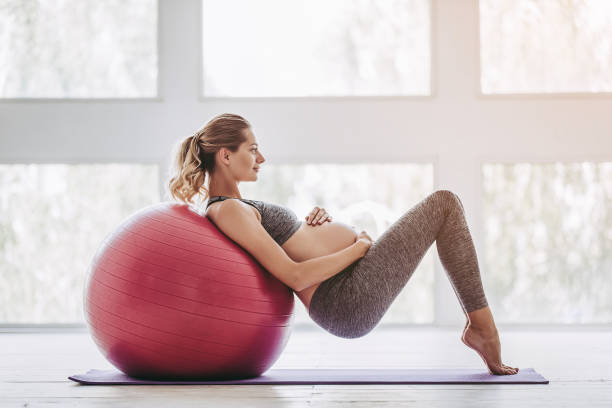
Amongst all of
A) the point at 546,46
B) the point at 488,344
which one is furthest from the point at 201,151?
the point at 546,46

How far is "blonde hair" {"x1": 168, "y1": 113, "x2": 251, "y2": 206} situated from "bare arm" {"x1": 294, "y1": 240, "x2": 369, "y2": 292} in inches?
18.4

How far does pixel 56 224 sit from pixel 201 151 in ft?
7.09

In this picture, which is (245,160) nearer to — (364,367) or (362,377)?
(362,377)

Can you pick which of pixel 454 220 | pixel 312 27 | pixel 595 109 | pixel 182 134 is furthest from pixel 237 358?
pixel 595 109

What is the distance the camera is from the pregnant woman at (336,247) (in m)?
2.12

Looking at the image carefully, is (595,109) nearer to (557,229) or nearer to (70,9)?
(557,229)

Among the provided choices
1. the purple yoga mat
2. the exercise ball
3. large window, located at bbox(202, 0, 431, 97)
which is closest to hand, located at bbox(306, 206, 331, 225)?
the exercise ball

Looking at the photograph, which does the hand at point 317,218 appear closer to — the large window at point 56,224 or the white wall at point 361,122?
the white wall at point 361,122

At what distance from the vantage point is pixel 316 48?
4125 mm

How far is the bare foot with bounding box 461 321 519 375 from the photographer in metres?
2.17

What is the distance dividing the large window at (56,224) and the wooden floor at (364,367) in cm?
26

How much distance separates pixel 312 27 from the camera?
4129mm

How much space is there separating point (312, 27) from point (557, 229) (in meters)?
1.94

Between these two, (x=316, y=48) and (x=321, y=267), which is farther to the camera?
(x=316, y=48)
